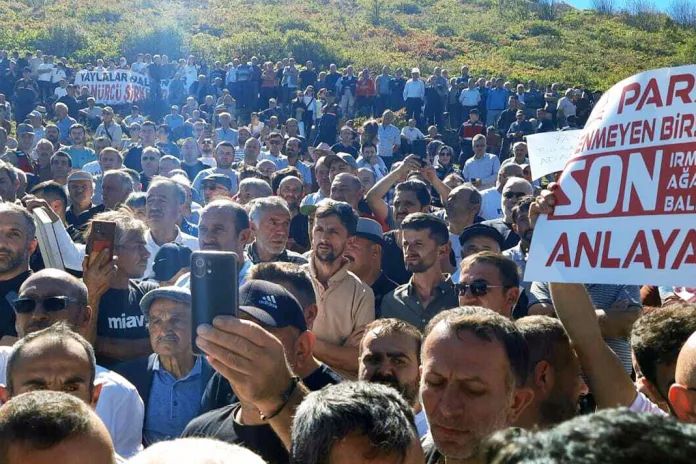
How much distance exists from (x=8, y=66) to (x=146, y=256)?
75.1 feet

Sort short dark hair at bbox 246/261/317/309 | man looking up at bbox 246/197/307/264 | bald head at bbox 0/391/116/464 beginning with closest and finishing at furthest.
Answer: bald head at bbox 0/391/116/464 < short dark hair at bbox 246/261/317/309 < man looking up at bbox 246/197/307/264

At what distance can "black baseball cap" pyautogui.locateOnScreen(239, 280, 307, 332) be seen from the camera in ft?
11.9

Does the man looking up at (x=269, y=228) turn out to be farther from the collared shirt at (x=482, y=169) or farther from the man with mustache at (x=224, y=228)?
the collared shirt at (x=482, y=169)

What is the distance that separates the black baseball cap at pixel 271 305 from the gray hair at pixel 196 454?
5.64 ft

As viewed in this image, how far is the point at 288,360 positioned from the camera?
368 centimetres

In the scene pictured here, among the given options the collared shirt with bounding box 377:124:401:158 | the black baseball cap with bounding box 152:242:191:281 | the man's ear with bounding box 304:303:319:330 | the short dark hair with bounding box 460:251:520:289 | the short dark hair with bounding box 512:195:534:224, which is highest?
the short dark hair with bounding box 460:251:520:289

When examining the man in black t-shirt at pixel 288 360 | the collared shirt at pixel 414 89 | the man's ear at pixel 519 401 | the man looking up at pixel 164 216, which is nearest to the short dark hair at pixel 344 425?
the man's ear at pixel 519 401

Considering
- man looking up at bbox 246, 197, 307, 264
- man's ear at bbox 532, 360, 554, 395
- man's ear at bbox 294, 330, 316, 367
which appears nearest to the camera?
man's ear at bbox 532, 360, 554, 395

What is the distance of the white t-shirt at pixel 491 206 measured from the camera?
10.5m

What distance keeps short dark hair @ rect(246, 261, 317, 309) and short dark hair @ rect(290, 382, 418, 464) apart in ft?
6.83

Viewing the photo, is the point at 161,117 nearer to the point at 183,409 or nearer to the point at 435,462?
the point at 183,409

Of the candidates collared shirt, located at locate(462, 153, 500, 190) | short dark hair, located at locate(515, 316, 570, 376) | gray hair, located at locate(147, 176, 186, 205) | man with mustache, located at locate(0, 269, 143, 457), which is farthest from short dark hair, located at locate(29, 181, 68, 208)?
collared shirt, located at locate(462, 153, 500, 190)

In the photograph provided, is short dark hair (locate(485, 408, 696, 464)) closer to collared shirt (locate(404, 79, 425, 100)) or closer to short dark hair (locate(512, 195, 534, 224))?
short dark hair (locate(512, 195, 534, 224))

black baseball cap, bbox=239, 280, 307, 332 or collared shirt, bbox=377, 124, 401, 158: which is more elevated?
black baseball cap, bbox=239, 280, 307, 332
